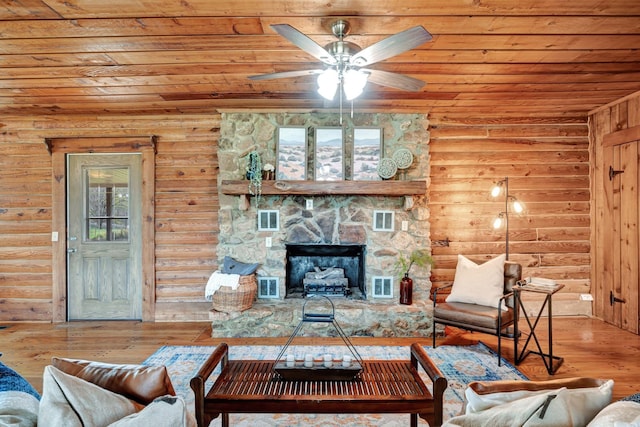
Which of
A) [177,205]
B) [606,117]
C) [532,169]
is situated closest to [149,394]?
[177,205]

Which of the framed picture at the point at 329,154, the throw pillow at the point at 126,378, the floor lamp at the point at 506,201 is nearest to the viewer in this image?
the throw pillow at the point at 126,378

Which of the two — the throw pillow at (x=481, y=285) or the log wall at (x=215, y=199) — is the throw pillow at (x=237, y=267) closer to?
the log wall at (x=215, y=199)

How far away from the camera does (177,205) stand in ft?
14.8

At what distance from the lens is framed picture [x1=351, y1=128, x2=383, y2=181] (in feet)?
13.8

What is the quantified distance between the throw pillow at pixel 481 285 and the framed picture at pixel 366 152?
1.45 metres

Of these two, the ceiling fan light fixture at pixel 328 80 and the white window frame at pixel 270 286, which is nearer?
the ceiling fan light fixture at pixel 328 80

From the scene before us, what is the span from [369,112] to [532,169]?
223cm

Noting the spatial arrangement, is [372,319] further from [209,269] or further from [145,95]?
[145,95]

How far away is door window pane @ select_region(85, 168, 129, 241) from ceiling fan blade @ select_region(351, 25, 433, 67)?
11.7 feet

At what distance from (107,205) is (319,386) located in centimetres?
382

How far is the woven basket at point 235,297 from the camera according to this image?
152 inches

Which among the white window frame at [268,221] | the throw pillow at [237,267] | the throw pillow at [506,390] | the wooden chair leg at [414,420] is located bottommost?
the wooden chair leg at [414,420]

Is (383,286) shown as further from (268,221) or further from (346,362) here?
(346,362)

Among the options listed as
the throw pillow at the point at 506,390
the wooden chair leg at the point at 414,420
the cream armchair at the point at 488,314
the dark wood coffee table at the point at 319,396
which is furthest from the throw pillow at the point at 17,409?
the cream armchair at the point at 488,314
